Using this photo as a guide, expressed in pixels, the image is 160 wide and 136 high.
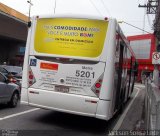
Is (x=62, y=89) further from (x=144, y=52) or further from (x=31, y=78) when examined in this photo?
(x=144, y=52)

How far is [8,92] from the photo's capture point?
1269 cm

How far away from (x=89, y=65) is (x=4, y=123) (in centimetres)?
275

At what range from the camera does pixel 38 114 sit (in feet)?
38.5

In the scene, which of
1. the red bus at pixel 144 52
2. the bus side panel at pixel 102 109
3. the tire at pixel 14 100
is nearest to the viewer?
the bus side panel at pixel 102 109

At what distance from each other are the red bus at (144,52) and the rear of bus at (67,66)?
156 ft

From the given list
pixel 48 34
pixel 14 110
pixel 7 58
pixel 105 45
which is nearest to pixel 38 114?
pixel 14 110

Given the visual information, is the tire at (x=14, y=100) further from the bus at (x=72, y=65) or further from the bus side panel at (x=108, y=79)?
the bus side panel at (x=108, y=79)

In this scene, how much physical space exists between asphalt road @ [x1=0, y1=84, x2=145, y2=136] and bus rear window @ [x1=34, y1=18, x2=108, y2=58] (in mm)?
2034

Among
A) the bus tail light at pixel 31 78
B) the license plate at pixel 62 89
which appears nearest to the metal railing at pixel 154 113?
the license plate at pixel 62 89

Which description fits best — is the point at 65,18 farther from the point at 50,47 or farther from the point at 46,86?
the point at 46,86

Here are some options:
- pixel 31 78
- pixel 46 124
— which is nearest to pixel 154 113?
pixel 46 124

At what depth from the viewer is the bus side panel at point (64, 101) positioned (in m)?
9.27

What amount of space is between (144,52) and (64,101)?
49283 millimetres

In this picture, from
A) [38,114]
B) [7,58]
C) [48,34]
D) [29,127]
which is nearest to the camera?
[29,127]
